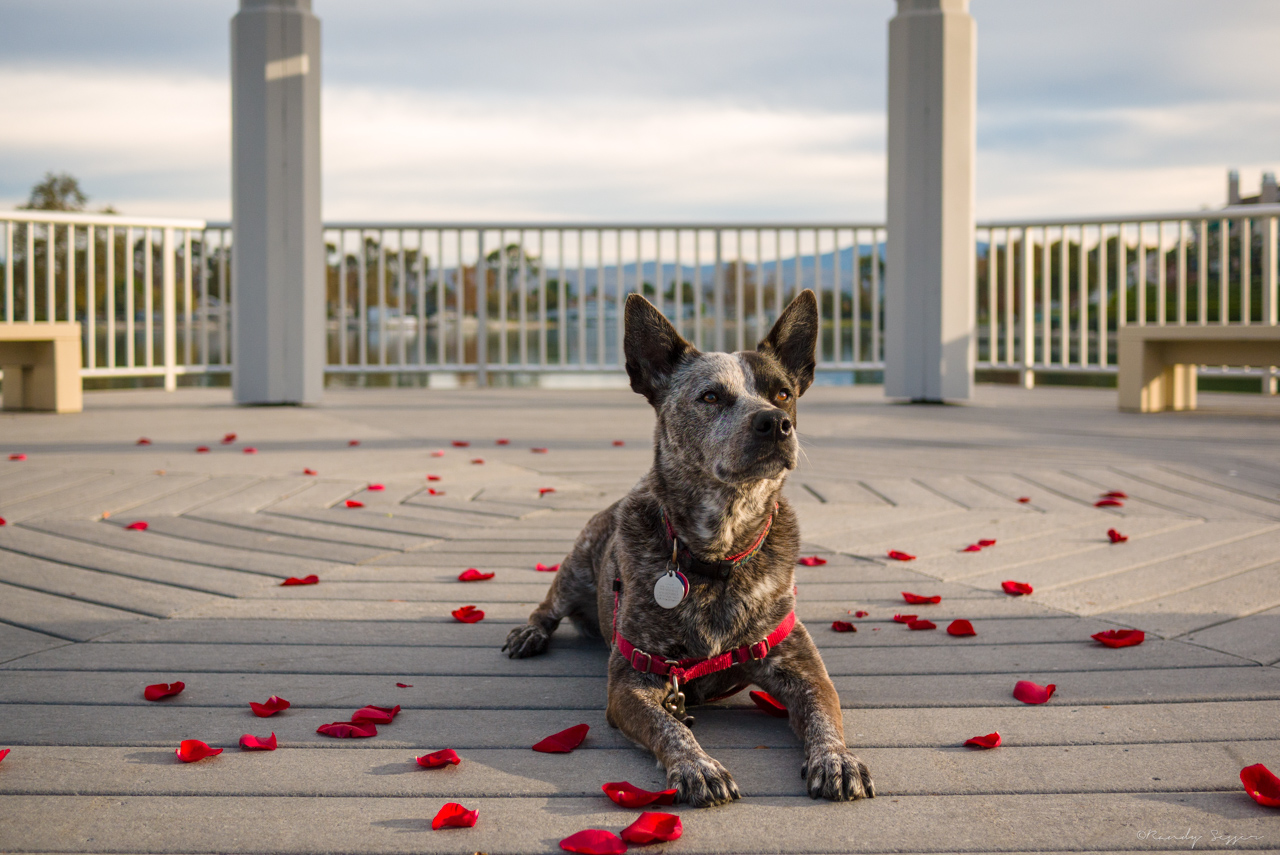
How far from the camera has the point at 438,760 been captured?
63.0 inches

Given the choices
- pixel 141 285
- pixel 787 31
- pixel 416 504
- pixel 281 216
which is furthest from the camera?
pixel 787 31

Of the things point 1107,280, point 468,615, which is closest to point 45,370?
point 468,615

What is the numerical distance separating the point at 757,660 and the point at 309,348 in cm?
631

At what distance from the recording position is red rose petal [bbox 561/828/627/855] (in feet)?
4.29

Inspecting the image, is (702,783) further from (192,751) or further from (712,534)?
(192,751)

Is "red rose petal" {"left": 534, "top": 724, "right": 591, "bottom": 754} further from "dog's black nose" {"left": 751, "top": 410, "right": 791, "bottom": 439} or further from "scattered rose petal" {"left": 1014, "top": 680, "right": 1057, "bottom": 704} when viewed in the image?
"scattered rose petal" {"left": 1014, "top": 680, "right": 1057, "bottom": 704}

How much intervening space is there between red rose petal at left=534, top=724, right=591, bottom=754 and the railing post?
838 cm

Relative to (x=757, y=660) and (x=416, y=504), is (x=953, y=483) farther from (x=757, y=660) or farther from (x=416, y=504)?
(x=757, y=660)

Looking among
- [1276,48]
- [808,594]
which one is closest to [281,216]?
[808,594]

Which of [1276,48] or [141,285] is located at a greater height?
[1276,48]

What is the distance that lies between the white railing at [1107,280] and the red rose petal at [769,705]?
7706mm

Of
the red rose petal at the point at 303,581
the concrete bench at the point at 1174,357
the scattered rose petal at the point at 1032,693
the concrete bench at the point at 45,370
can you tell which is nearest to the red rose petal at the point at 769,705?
the scattered rose petal at the point at 1032,693

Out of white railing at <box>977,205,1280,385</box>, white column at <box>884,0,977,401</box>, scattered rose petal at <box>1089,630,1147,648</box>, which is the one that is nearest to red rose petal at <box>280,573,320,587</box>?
scattered rose petal at <box>1089,630,1147,648</box>

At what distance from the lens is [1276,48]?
1001 centimetres
